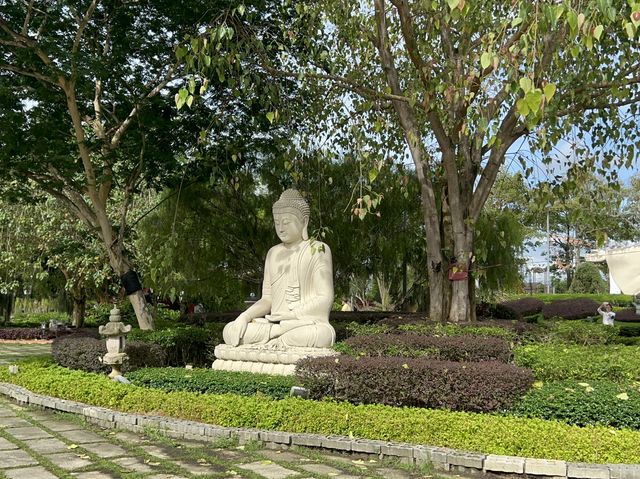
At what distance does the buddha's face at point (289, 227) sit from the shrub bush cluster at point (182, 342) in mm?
2588

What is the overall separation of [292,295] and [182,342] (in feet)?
8.39

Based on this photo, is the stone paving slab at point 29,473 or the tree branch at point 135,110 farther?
the tree branch at point 135,110

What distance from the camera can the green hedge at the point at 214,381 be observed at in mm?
6867

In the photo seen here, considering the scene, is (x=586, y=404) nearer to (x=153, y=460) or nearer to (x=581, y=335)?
(x=153, y=460)

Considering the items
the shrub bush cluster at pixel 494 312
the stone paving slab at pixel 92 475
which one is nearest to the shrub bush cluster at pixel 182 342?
the stone paving slab at pixel 92 475

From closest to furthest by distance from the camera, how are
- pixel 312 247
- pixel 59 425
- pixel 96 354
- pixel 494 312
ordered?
pixel 59 425 → pixel 312 247 → pixel 96 354 → pixel 494 312

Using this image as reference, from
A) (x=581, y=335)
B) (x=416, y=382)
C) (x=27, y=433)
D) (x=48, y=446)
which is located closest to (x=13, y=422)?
(x=27, y=433)

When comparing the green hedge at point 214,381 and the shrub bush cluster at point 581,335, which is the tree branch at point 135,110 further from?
the shrub bush cluster at point 581,335

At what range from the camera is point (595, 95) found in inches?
370

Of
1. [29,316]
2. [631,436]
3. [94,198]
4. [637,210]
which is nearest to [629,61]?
[631,436]

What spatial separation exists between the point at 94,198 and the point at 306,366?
6.31 meters

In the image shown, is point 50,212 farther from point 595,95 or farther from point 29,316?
point 595,95

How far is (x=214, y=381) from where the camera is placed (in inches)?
282

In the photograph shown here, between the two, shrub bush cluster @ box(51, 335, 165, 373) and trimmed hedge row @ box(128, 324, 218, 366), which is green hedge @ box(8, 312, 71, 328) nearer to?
trimmed hedge row @ box(128, 324, 218, 366)
